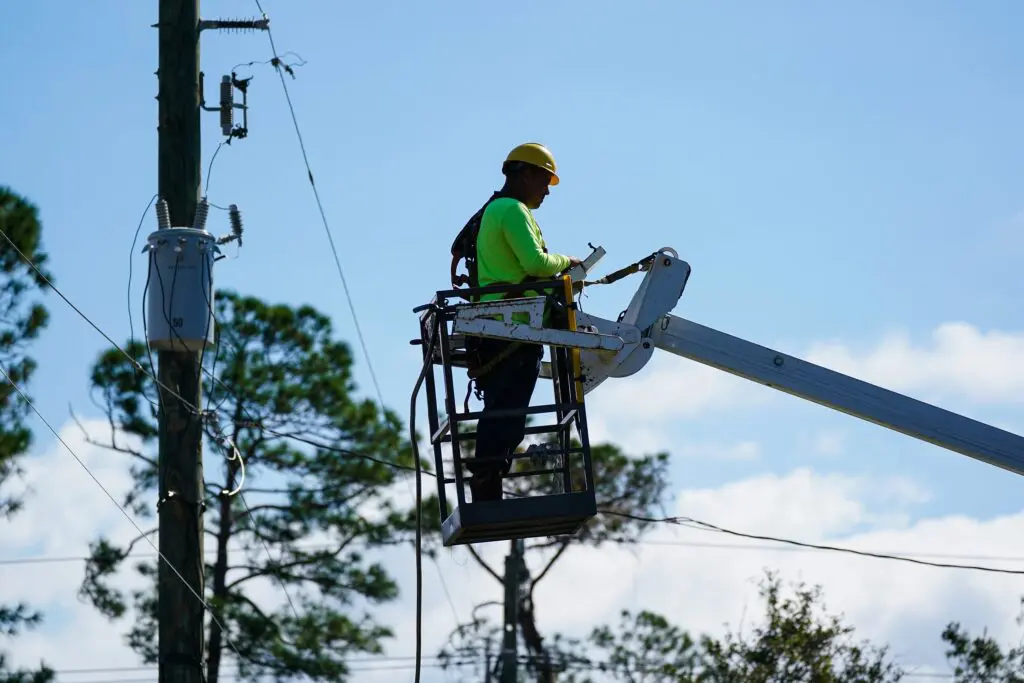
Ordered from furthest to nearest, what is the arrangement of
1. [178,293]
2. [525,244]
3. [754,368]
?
[178,293] → [754,368] → [525,244]

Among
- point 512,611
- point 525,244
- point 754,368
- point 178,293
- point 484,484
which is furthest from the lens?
point 512,611

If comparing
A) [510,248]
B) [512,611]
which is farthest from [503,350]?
[512,611]

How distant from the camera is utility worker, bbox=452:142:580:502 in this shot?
7922 millimetres

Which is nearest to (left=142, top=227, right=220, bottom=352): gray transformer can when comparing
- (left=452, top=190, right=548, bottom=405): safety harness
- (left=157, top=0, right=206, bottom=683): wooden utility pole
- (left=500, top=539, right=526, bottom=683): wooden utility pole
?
(left=157, top=0, right=206, bottom=683): wooden utility pole

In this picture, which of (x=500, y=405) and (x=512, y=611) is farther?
(x=512, y=611)

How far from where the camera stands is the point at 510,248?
803 cm

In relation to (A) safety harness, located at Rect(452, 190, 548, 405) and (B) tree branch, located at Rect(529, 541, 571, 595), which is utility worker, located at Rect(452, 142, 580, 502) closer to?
(A) safety harness, located at Rect(452, 190, 548, 405)

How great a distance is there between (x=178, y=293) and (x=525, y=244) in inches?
137

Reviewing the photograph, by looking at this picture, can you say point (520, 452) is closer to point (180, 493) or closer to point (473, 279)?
point (473, 279)

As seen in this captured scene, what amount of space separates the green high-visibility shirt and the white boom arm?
1.87 feet

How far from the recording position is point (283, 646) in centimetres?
2395

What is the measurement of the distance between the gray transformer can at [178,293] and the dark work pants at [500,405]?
3.08m

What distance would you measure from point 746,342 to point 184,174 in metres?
4.10

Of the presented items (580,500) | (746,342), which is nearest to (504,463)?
(580,500)
